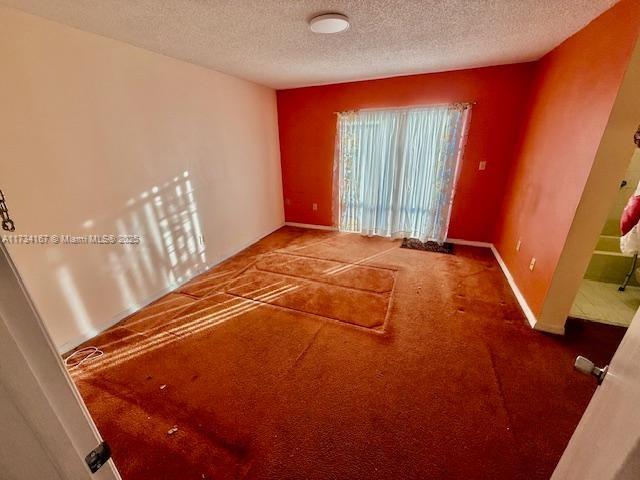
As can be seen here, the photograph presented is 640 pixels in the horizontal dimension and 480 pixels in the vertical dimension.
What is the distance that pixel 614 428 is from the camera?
0.50 metres

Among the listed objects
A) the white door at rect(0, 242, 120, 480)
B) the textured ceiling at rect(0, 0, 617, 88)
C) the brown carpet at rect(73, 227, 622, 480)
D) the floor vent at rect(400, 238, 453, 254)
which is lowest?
the brown carpet at rect(73, 227, 622, 480)

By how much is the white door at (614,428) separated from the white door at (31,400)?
97 cm

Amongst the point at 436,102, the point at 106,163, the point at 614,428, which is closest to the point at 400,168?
the point at 436,102

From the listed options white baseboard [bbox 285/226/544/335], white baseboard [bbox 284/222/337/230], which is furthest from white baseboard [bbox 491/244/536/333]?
white baseboard [bbox 284/222/337/230]

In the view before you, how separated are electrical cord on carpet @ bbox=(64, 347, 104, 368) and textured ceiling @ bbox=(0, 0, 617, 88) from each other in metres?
2.24

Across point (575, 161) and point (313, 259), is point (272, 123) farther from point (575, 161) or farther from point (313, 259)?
point (575, 161)

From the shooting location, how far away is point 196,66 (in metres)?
2.64

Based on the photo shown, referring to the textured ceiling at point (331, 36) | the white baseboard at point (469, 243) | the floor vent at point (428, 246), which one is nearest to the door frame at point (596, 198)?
the textured ceiling at point (331, 36)

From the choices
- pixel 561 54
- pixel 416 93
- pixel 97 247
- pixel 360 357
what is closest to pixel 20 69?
pixel 97 247

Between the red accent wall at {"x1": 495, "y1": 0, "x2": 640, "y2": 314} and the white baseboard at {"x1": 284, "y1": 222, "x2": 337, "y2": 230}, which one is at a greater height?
the red accent wall at {"x1": 495, "y1": 0, "x2": 640, "y2": 314}

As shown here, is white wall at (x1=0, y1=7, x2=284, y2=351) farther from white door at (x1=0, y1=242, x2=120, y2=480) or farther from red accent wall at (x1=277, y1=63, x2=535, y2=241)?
white door at (x1=0, y1=242, x2=120, y2=480)

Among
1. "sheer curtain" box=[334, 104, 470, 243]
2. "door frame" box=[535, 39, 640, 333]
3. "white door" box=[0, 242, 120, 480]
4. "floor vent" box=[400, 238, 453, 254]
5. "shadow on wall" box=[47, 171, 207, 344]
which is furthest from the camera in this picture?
"floor vent" box=[400, 238, 453, 254]

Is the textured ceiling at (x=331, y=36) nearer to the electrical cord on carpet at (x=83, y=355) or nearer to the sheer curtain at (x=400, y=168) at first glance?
the sheer curtain at (x=400, y=168)

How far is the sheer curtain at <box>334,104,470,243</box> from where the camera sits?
11.1ft
